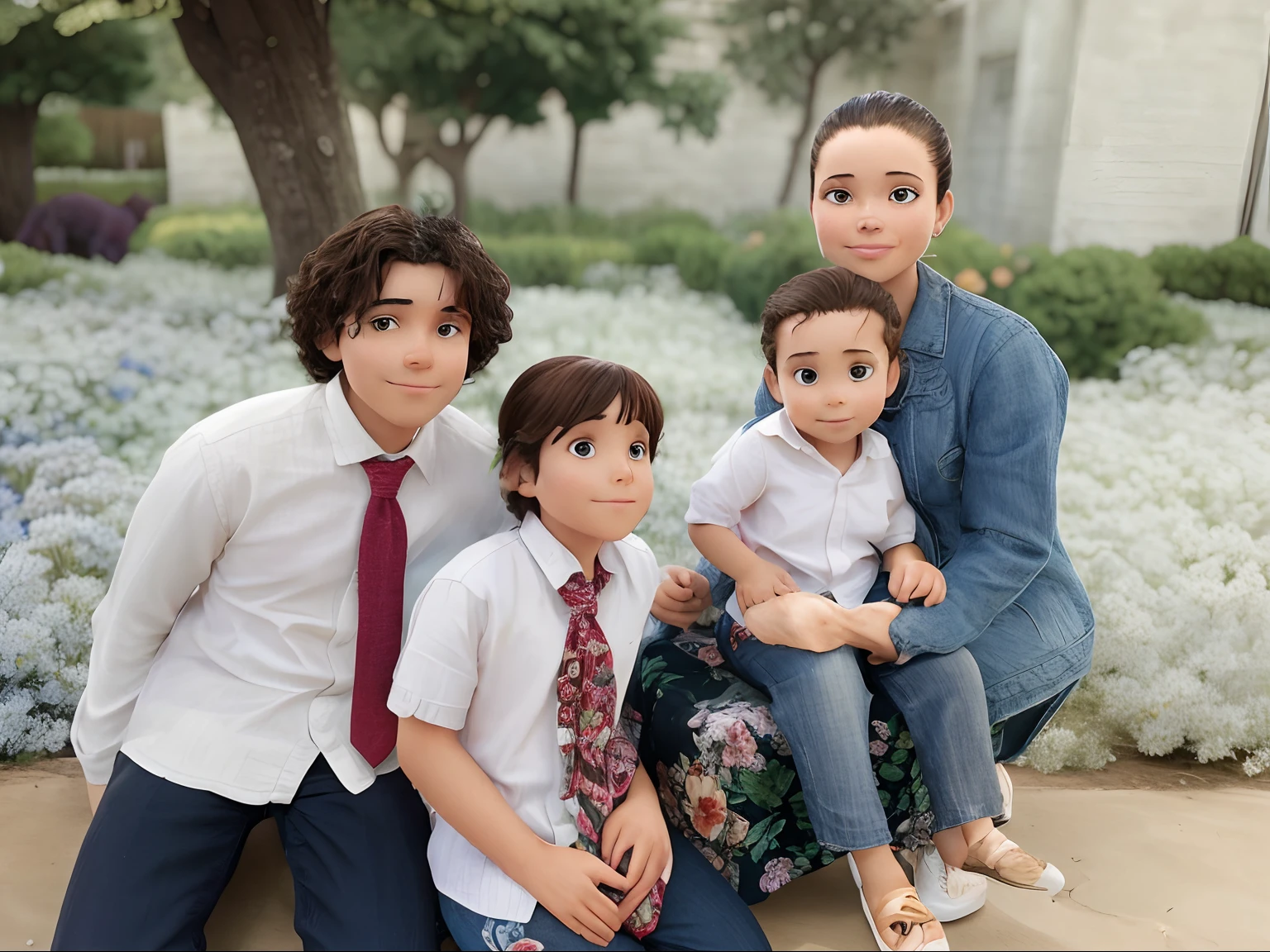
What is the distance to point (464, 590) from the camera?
5.70ft

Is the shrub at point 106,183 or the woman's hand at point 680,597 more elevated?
the shrub at point 106,183

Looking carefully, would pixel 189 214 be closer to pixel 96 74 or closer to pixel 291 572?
→ pixel 96 74

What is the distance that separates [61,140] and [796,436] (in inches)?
264

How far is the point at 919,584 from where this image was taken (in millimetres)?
1934

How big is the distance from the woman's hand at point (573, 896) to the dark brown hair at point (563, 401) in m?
0.64

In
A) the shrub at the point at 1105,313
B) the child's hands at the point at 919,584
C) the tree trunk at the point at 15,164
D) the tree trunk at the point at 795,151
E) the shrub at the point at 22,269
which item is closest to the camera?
the child's hands at the point at 919,584

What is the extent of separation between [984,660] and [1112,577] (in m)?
2.05

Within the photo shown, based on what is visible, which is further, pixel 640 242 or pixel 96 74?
pixel 640 242

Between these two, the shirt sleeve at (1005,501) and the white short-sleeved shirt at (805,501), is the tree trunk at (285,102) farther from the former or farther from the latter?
the shirt sleeve at (1005,501)

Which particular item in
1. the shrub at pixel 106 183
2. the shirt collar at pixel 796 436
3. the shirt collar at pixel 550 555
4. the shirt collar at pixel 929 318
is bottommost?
the shirt collar at pixel 550 555

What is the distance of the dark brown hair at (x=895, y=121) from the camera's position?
1.95 meters

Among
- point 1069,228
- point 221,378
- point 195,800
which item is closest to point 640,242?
point 1069,228

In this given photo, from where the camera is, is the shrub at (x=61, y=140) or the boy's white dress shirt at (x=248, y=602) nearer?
the boy's white dress shirt at (x=248, y=602)

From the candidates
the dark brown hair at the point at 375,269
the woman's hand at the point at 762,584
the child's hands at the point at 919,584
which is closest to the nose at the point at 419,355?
the dark brown hair at the point at 375,269
